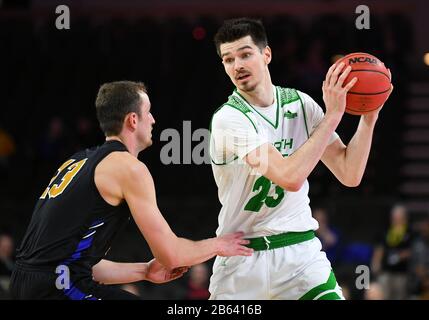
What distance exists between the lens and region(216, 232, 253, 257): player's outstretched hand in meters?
5.19

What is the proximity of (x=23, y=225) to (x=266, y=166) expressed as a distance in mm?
8039

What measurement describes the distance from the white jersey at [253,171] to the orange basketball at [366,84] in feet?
1.37

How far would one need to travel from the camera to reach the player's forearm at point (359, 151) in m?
5.58

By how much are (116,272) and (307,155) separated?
1.46m

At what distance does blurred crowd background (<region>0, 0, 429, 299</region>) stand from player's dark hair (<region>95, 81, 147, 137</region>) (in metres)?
5.65

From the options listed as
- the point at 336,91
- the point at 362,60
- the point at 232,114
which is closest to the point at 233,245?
the point at 232,114

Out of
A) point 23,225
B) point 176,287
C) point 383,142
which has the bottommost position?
point 176,287

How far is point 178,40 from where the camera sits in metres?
15.2

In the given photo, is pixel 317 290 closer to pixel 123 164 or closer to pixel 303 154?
pixel 303 154

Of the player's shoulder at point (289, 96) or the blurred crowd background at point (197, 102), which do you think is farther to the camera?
the blurred crowd background at point (197, 102)

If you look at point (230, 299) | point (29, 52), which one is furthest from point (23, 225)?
point (230, 299)

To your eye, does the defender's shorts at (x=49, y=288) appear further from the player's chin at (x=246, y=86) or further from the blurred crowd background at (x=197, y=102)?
the blurred crowd background at (x=197, y=102)

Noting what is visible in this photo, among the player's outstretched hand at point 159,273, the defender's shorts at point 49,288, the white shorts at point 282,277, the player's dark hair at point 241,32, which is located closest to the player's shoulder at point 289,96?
the player's dark hair at point 241,32

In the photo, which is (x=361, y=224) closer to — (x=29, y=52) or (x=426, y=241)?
(x=426, y=241)
